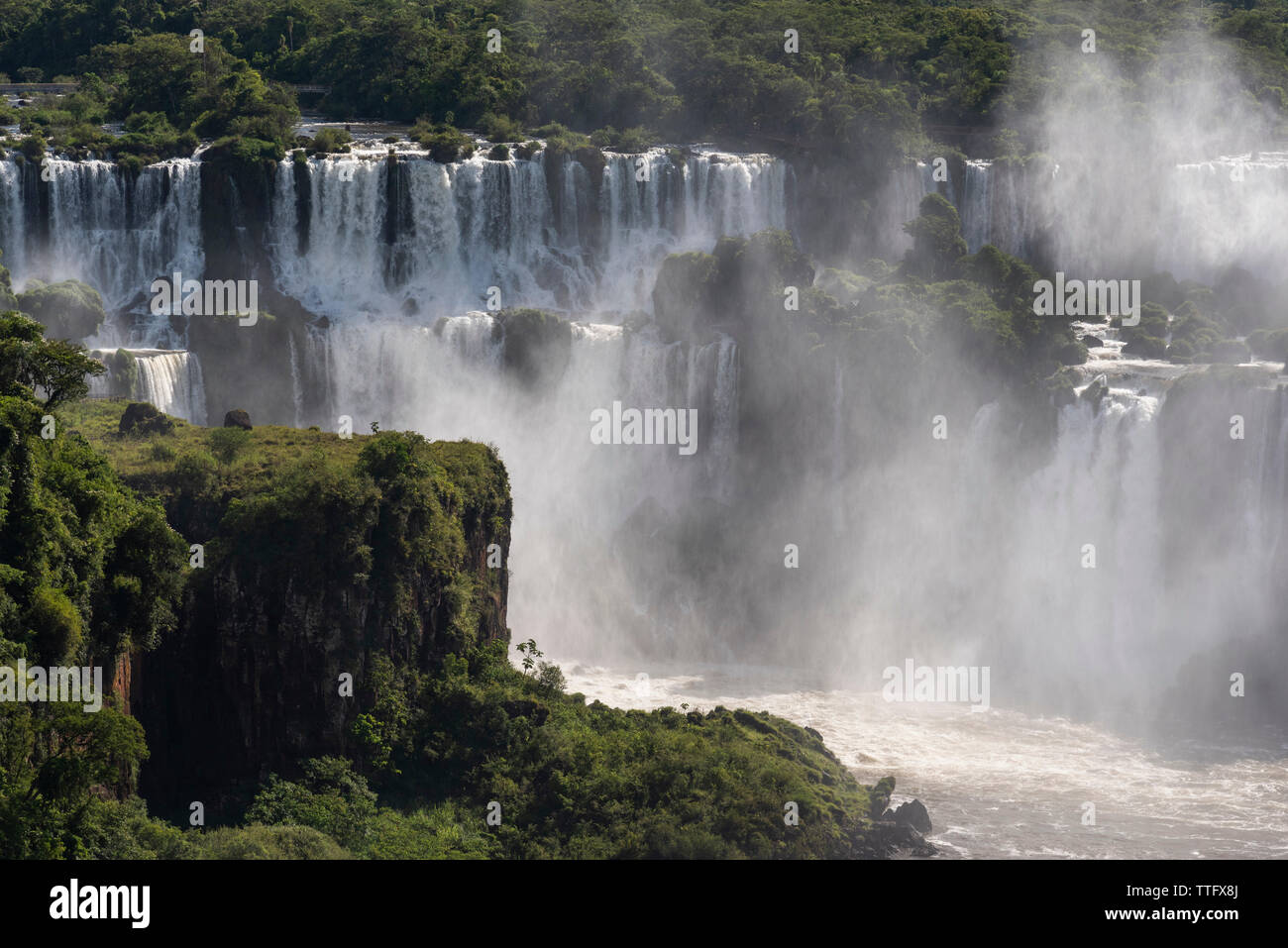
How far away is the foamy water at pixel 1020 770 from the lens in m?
36.8

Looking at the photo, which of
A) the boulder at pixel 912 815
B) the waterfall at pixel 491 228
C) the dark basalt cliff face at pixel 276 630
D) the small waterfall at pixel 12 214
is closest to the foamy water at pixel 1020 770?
the boulder at pixel 912 815

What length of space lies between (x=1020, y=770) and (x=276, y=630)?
16.7m

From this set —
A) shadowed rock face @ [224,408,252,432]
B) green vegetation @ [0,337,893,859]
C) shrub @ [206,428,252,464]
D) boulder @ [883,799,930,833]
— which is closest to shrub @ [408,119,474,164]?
shadowed rock face @ [224,408,252,432]

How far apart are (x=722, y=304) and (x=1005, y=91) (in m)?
20.9

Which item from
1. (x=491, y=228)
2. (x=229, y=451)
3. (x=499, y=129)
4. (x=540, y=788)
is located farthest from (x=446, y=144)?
(x=540, y=788)

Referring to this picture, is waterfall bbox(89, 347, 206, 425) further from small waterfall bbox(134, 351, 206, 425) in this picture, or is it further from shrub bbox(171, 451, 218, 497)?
shrub bbox(171, 451, 218, 497)

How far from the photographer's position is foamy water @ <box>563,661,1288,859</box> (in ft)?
121

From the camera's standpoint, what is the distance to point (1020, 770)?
40.9 metres

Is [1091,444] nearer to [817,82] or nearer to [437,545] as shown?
[437,545]

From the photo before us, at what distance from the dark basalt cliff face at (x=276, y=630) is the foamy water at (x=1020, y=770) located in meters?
9.94

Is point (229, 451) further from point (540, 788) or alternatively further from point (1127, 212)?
point (1127, 212)

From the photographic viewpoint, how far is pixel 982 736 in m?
43.2

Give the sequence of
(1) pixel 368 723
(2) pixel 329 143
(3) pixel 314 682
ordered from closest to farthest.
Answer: (3) pixel 314 682
(1) pixel 368 723
(2) pixel 329 143

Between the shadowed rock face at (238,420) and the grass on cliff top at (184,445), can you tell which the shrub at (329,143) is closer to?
the grass on cliff top at (184,445)
